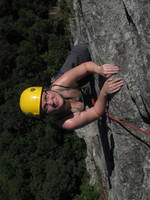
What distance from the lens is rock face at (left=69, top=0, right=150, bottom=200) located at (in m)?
2.41

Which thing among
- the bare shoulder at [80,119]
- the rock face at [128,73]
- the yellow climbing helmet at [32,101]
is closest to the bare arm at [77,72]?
the rock face at [128,73]

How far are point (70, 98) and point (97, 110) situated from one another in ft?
2.26

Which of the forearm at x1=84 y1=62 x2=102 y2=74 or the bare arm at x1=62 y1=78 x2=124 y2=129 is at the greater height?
the forearm at x1=84 y1=62 x2=102 y2=74

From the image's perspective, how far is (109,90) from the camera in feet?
9.61

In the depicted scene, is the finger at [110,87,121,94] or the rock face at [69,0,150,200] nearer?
the rock face at [69,0,150,200]

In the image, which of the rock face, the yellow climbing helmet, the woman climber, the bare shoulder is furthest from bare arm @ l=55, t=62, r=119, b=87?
the bare shoulder

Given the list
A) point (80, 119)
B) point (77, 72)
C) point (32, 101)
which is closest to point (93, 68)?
point (77, 72)

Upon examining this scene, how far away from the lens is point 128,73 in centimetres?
279

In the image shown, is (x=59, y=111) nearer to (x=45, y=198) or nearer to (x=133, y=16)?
(x=133, y=16)

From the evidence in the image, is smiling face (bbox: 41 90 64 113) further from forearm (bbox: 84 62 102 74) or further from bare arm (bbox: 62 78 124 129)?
forearm (bbox: 84 62 102 74)

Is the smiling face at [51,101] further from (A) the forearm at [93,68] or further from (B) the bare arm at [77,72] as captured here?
(A) the forearm at [93,68]

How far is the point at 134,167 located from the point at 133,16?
2219mm

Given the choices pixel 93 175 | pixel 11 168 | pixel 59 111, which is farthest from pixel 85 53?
pixel 11 168

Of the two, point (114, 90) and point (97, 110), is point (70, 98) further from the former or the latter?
Result: point (114, 90)
